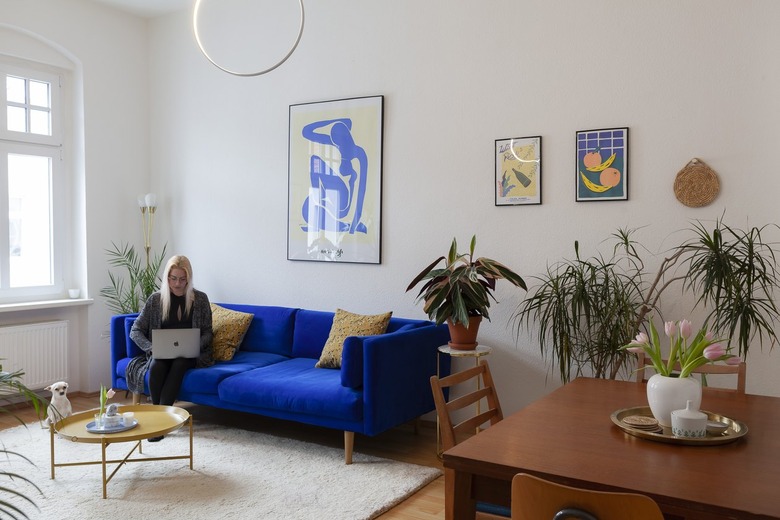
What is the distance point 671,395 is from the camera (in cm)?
232

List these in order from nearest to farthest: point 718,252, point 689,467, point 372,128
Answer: point 689,467, point 718,252, point 372,128

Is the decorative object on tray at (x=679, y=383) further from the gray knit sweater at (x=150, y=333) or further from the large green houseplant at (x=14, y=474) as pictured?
the gray knit sweater at (x=150, y=333)

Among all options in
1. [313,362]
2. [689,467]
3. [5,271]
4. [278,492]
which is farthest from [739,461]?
[5,271]

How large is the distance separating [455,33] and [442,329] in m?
2.03

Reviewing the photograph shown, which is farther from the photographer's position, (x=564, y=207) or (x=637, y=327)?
(x=564, y=207)

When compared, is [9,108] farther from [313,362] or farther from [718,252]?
[718,252]

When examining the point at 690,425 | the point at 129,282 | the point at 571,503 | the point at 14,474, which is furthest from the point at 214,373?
the point at 571,503

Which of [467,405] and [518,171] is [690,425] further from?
[518,171]

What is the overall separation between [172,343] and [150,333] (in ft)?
1.17

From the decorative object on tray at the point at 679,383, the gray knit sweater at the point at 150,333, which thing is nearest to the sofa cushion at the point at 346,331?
the gray knit sweater at the point at 150,333

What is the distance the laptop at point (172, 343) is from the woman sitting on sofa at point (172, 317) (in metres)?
0.06

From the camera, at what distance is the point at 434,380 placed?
255 centimetres

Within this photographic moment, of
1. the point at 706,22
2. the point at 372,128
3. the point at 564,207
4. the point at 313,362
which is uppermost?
the point at 706,22

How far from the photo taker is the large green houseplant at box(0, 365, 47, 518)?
1.78 m
